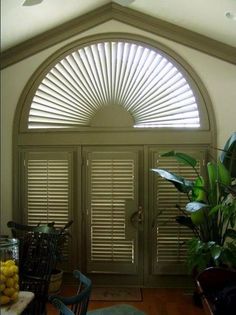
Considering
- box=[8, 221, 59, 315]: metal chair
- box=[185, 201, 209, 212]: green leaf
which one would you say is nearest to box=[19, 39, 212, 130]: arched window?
box=[185, 201, 209, 212]: green leaf

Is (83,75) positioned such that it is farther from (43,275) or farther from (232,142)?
(43,275)

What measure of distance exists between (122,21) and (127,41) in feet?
0.81

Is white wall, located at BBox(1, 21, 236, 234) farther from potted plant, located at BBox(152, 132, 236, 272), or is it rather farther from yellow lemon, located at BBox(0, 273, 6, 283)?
yellow lemon, located at BBox(0, 273, 6, 283)

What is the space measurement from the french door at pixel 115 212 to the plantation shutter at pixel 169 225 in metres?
0.19

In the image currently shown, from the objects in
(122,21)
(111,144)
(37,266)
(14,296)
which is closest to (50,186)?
(111,144)

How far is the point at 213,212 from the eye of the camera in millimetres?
3100

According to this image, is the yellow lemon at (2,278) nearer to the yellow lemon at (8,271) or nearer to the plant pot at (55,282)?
the yellow lemon at (8,271)

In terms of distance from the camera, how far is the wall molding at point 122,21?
3.90 metres

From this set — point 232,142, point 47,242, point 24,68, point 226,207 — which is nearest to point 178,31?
point 232,142

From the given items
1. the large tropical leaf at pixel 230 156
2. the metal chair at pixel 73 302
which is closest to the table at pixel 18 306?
the metal chair at pixel 73 302

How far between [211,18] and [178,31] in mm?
529

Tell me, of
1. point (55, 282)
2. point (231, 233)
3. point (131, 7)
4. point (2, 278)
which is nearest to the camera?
point (2, 278)

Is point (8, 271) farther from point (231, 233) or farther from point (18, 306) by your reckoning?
Result: point (231, 233)

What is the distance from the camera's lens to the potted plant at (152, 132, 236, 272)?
9.96 feet
